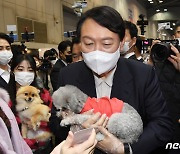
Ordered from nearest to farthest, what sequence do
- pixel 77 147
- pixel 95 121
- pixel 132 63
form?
pixel 77 147, pixel 95 121, pixel 132 63

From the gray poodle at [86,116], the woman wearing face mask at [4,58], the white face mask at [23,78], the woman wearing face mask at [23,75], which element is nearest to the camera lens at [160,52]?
the gray poodle at [86,116]

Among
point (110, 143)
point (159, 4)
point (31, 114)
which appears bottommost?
point (31, 114)

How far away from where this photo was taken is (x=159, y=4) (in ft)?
75.3

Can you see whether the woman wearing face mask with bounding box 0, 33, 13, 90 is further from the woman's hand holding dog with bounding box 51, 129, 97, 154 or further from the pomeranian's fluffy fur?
the woman's hand holding dog with bounding box 51, 129, 97, 154

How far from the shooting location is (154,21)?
2434cm

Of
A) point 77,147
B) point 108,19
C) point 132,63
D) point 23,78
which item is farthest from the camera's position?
point 23,78

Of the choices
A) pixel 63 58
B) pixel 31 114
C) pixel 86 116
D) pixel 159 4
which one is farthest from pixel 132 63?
pixel 159 4

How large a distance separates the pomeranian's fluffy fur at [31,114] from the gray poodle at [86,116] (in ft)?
3.30

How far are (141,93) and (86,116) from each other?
1.00 ft

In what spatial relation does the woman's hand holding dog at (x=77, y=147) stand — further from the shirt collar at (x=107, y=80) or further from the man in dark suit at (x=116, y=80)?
the shirt collar at (x=107, y=80)

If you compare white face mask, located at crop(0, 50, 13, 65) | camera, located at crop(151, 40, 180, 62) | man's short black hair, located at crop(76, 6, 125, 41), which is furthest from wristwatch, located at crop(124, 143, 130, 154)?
white face mask, located at crop(0, 50, 13, 65)

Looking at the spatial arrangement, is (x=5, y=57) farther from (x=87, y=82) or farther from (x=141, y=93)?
(x=141, y=93)

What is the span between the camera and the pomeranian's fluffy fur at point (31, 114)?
7.70 ft

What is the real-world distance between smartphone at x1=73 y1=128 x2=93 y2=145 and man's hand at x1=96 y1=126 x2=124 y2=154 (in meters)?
0.26
